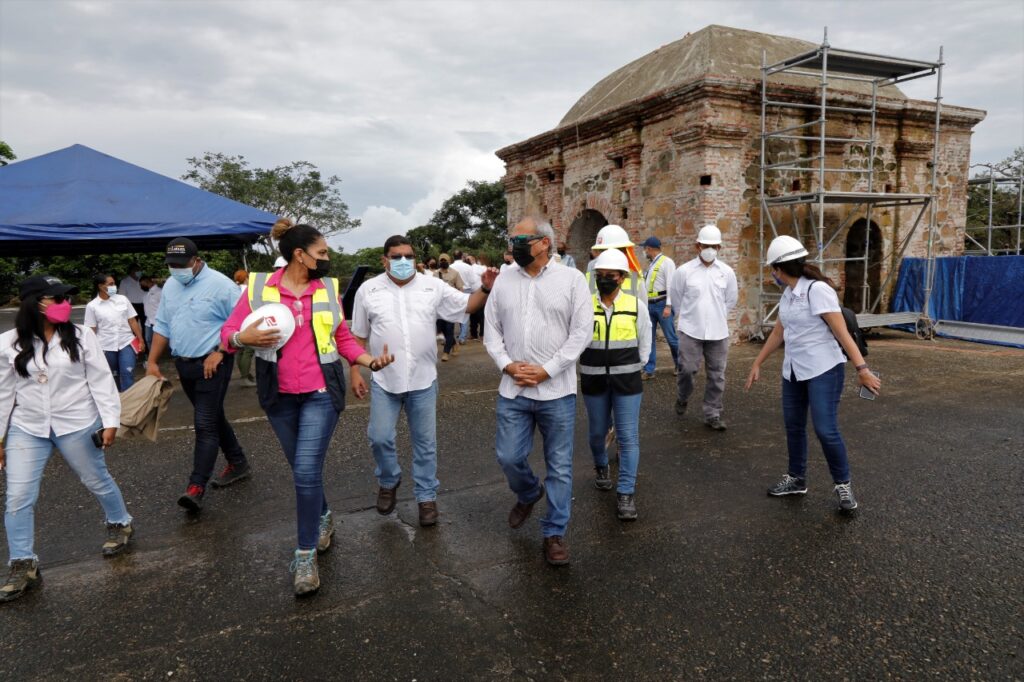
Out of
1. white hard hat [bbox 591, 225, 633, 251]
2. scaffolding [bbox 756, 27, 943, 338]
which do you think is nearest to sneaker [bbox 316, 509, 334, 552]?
white hard hat [bbox 591, 225, 633, 251]

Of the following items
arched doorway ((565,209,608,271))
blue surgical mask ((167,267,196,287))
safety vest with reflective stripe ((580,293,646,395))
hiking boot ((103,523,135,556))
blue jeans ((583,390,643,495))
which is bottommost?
hiking boot ((103,523,135,556))

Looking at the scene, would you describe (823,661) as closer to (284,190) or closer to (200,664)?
(200,664)

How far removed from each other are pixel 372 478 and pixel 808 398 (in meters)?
3.13

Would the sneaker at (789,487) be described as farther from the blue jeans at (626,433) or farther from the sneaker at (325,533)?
the sneaker at (325,533)

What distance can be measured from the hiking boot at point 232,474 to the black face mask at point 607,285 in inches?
118

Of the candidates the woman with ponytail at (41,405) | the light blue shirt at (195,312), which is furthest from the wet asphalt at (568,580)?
the light blue shirt at (195,312)

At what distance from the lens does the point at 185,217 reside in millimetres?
9648

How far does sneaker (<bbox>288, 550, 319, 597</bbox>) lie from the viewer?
128 inches

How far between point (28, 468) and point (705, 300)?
5.24 metres

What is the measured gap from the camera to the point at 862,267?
1335 centimetres

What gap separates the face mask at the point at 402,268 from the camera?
398cm

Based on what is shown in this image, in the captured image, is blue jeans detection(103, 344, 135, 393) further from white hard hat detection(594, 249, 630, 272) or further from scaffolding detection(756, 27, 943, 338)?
scaffolding detection(756, 27, 943, 338)

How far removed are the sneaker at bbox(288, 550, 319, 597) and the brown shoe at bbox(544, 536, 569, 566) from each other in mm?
1196

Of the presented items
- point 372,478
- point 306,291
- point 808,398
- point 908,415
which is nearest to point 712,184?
point 908,415
